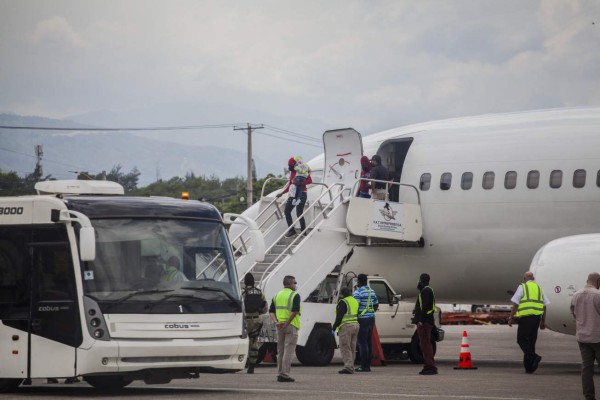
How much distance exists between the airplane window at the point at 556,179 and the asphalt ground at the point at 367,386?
408 cm

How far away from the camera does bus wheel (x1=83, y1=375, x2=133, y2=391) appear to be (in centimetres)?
1781

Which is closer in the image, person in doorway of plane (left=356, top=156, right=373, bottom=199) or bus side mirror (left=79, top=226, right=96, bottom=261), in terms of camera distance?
bus side mirror (left=79, top=226, right=96, bottom=261)

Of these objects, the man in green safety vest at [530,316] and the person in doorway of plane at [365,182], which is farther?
the person in doorway of plane at [365,182]

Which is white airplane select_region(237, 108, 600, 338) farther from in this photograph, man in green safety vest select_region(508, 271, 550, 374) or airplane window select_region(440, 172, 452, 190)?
man in green safety vest select_region(508, 271, 550, 374)

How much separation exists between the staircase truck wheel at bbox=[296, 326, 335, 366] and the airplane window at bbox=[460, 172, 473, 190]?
477cm

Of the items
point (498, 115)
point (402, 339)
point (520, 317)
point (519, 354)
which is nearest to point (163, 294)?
point (520, 317)

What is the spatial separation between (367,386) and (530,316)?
18.9ft

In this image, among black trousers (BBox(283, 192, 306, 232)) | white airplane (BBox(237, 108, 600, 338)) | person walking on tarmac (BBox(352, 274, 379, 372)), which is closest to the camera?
person walking on tarmac (BBox(352, 274, 379, 372))

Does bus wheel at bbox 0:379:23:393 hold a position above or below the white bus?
below

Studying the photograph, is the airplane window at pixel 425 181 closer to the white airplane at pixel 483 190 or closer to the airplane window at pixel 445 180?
the white airplane at pixel 483 190

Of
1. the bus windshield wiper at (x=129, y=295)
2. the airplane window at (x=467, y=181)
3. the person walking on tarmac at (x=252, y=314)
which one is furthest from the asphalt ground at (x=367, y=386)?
the airplane window at (x=467, y=181)

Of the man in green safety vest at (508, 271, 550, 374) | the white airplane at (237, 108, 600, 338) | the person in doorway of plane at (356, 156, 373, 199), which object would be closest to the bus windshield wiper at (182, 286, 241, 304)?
the man in green safety vest at (508, 271, 550, 374)

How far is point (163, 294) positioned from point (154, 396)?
1457 millimetres

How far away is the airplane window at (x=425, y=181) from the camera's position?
2903 centimetres
